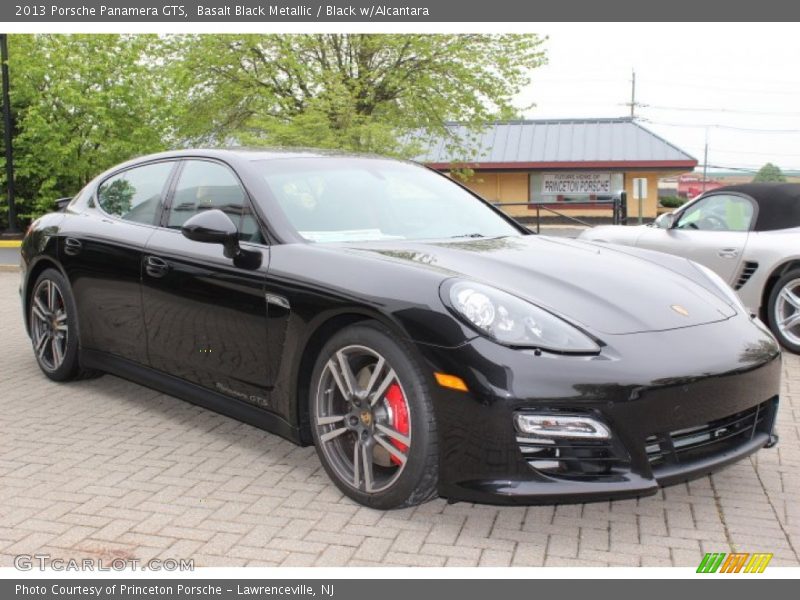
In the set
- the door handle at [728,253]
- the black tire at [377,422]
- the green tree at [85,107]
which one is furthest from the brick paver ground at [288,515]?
the green tree at [85,107]

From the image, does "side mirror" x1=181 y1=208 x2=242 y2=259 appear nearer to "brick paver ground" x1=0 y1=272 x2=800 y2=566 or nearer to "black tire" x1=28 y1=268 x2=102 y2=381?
"brick paver ground" x1=0 y1=272 x2=800 y2=566

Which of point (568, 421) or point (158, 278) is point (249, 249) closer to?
point (158, 278)

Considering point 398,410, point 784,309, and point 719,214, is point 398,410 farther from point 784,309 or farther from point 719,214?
point 719,214

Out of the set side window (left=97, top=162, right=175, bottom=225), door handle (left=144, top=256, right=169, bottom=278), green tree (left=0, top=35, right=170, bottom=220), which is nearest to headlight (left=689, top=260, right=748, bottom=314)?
door handle (left=144, top=256, right=169, bottom=278)

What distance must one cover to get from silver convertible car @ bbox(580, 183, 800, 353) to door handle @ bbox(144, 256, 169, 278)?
4.96m

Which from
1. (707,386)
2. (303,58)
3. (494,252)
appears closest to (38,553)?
(494,252)

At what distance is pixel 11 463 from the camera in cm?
452

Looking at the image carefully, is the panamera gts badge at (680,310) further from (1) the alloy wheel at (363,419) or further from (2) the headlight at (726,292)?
(1) the alloy wheel at (363,419)

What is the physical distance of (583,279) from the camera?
3.89 metres

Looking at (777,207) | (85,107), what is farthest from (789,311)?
(85,107)

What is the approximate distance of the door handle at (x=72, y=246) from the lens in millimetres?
5680

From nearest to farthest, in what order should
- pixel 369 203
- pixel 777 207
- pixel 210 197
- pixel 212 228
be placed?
1. pixel 212 228
2. pixel 369 203
3. pixel 210 197
4. pixel 777 207

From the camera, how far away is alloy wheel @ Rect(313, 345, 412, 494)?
3.59m

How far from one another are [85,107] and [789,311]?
23850 mm
